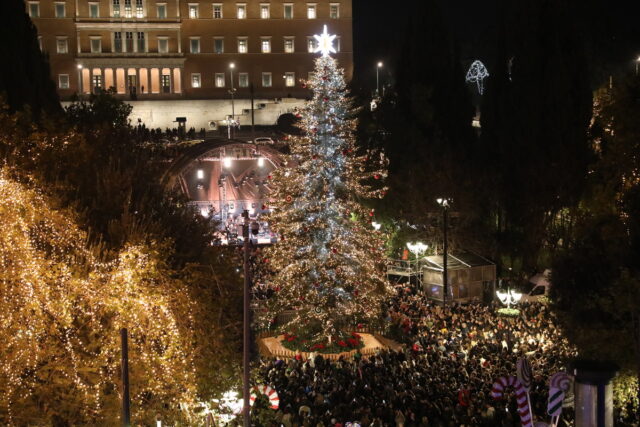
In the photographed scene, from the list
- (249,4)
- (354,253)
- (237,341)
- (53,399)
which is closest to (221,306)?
(237,341)

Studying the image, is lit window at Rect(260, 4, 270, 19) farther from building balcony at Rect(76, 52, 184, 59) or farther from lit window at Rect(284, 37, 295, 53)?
building balcony at Rect(76, 52, 184, 59)

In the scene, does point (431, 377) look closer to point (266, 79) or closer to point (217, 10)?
point (266, 79)

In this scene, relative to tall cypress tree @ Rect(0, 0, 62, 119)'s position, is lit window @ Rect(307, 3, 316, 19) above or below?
above

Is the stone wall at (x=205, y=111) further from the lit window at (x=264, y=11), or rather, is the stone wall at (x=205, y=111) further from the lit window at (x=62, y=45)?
the lit window at (x=62, y=45)

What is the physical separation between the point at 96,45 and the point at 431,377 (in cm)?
5715

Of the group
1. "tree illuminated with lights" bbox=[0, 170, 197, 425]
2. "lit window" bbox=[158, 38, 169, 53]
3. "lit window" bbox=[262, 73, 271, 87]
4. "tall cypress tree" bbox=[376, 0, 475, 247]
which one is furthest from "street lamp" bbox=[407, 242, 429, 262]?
"lit window" bbox=[158, 38, 169, 53]

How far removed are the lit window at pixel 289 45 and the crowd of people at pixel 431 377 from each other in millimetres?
49723

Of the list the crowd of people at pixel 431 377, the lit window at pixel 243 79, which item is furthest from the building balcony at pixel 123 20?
the crowd of people at pixel 431 377

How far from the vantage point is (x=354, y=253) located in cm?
2269

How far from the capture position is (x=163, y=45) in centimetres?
6875

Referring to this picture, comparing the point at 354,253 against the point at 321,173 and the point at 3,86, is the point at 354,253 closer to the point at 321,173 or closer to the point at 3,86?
the point at 321,173

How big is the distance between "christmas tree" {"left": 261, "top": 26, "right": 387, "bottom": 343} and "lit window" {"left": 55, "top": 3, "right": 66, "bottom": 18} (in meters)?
50.4

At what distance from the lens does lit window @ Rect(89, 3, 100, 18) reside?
67312 mm

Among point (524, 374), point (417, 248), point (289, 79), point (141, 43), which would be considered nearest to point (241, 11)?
point (289, 79)
